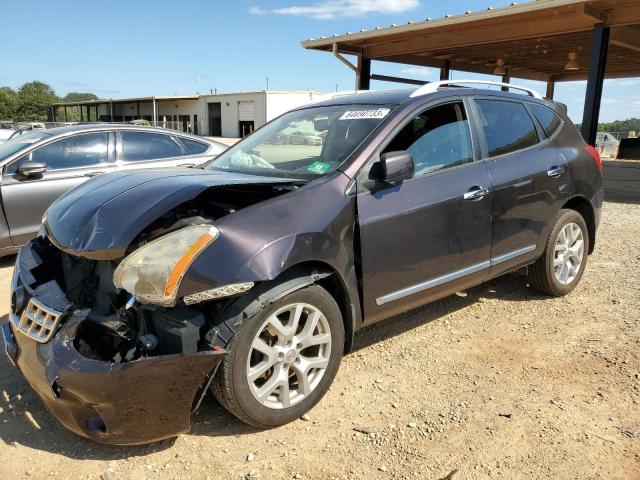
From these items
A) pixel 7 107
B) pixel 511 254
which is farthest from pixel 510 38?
pixel 7 107

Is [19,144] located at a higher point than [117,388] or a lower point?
higher

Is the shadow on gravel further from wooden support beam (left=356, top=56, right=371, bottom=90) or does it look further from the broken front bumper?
wooden support beam (left=356, top=56, right=371, bottom=90)

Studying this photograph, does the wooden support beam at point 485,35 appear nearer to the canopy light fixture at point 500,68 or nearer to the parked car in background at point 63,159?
the canopy light fixture at point 500,68

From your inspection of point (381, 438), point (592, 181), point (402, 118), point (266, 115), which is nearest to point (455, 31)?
point (592, 181)

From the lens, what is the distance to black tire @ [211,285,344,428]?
236cm

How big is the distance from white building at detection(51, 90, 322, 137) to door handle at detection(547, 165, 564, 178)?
39464 mm

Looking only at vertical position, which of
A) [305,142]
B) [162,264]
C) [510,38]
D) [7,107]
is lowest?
[162,264]

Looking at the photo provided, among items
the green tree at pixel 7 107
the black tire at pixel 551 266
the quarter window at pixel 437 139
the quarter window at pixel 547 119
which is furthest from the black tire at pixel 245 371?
the green tree at pixel 7 107

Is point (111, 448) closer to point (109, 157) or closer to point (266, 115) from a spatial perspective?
point (109, 157)

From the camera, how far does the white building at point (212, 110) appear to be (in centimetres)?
4594

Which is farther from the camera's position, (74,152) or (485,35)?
(485,35)

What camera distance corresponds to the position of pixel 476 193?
3.49 meters

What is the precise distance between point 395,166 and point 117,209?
5.02 feet

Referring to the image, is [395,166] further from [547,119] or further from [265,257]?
[547,119]
